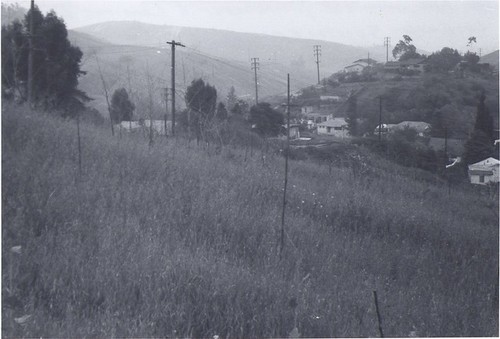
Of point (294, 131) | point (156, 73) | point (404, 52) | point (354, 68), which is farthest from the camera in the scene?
point (294, 131)

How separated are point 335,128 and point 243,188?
543 cm

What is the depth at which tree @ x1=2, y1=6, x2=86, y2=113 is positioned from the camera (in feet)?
20.0

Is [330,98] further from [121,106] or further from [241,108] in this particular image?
[121,106]

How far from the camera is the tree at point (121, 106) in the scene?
29.8 feet

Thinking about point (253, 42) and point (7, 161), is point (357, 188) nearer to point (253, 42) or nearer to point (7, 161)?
point (253, 42)

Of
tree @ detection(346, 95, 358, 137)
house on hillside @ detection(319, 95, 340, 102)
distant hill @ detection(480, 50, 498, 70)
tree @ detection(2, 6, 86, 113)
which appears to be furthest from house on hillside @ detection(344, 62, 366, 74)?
tree @ detection(2, 6, 86, 113)

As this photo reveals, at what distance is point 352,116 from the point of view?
11.2m

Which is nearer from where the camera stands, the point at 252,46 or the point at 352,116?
the point at 252,46

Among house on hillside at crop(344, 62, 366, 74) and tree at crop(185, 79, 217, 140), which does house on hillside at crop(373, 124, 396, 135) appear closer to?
house on hillside at crop(344, 62, 366, 74)

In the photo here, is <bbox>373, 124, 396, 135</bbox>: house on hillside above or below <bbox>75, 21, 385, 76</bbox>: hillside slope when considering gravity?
below

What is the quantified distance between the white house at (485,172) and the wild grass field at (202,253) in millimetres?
1817

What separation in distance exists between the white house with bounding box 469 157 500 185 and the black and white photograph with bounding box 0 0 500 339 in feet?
0.17

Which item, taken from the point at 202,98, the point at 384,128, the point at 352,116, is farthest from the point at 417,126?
the point at 202,98

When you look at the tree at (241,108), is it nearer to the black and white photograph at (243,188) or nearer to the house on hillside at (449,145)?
the black and white photograph at (243,188)
